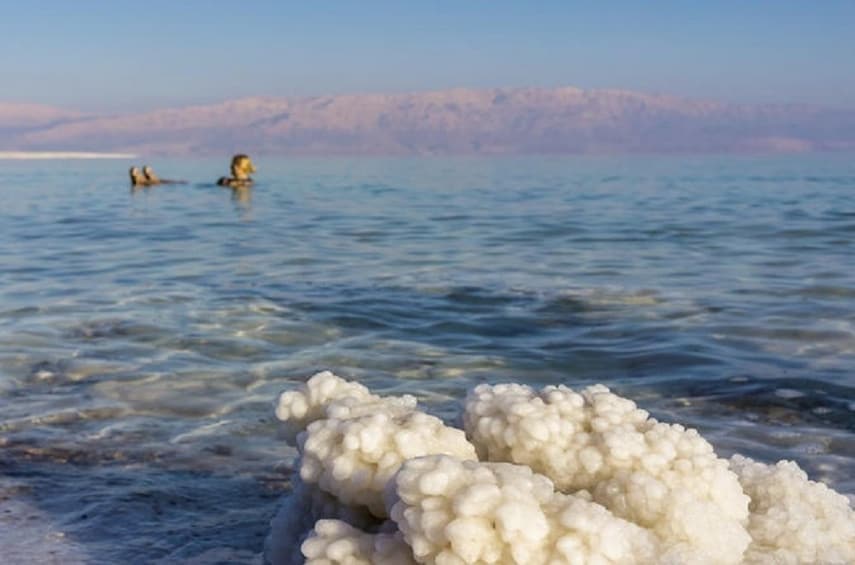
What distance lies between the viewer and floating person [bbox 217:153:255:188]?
3631 cm

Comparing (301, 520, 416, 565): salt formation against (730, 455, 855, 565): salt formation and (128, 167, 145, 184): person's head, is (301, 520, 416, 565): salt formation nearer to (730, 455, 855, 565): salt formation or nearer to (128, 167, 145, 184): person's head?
(730, 455, 855, 565): salt formation

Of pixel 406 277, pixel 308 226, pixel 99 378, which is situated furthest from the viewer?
pixel 308 226

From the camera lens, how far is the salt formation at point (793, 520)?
3.10 metres

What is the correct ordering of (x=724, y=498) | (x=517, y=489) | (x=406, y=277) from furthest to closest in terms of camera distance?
1. (x=406, y=277)
2. (x=724, y=498)
3. (x=517, y=489)

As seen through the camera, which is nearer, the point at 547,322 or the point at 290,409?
the point at 290,409

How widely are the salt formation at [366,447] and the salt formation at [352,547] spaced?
0.15 m

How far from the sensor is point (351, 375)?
24.1 feet

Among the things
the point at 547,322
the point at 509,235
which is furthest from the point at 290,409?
the point at 509,235

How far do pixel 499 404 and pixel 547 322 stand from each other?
6.07m

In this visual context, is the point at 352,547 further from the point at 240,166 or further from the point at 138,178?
the point at 138,178

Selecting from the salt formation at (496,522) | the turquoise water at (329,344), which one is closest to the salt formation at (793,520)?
the salt formation at (496,522)

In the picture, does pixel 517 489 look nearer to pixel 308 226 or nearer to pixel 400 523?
pixel 400 523

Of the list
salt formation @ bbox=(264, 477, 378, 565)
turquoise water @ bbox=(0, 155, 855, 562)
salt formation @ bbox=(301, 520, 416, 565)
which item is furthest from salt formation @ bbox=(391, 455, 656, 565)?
turquoise water @ bbox=(0, 155, 855, 562)

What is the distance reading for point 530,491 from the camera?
8.44ft
